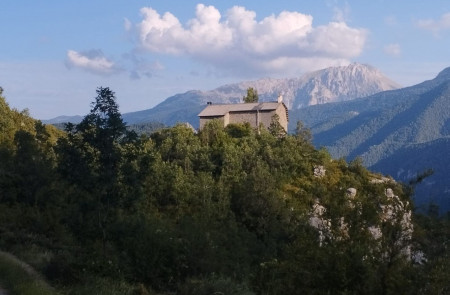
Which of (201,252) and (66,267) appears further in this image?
(201,252)

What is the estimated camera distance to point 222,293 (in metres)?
17.8

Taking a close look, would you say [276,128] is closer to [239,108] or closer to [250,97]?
[239,108]

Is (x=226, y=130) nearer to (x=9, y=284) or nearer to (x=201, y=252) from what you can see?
(x=201, y=252)

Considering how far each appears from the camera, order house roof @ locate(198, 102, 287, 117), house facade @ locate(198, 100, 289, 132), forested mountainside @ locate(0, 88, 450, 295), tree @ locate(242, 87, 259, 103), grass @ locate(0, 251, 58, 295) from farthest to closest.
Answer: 1. tree @ locate(242, 87, 259, 103)
2. house roof @ locate(198, 102, 287, 117)
3. house facade @ locate(198, 100, 289, 132)
4. grass @ locate(0, 251, 58, 295)
5. forested mountainside @ locate(0, 88, 450, 295)

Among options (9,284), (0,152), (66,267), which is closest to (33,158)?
(0,152)

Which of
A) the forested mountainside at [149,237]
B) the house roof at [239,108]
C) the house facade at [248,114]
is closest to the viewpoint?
the forested mountainside at [149,237]

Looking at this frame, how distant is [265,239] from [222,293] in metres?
34.2

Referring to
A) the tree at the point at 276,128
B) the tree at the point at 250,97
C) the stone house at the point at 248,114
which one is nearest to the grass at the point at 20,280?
the tree at the point at 276,128

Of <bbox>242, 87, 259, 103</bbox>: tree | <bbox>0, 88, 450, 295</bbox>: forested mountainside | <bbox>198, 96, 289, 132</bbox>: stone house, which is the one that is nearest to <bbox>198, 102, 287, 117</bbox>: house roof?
<bbox>198, 96, 289, 132</bbox>: stone house

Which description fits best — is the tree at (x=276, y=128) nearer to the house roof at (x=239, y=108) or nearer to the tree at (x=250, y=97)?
the house roof at (x=239, y=108)

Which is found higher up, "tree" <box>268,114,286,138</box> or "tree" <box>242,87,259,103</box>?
"tree" <box>242,87,259,103</box>

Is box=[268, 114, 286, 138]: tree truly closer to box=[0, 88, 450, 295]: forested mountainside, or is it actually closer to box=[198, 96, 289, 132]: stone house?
box=[198, 96, 289, 132]: stone house

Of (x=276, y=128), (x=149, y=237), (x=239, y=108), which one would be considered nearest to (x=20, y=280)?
(x=149, y=237)

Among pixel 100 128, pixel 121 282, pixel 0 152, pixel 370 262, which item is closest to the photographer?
pixel 370 262
